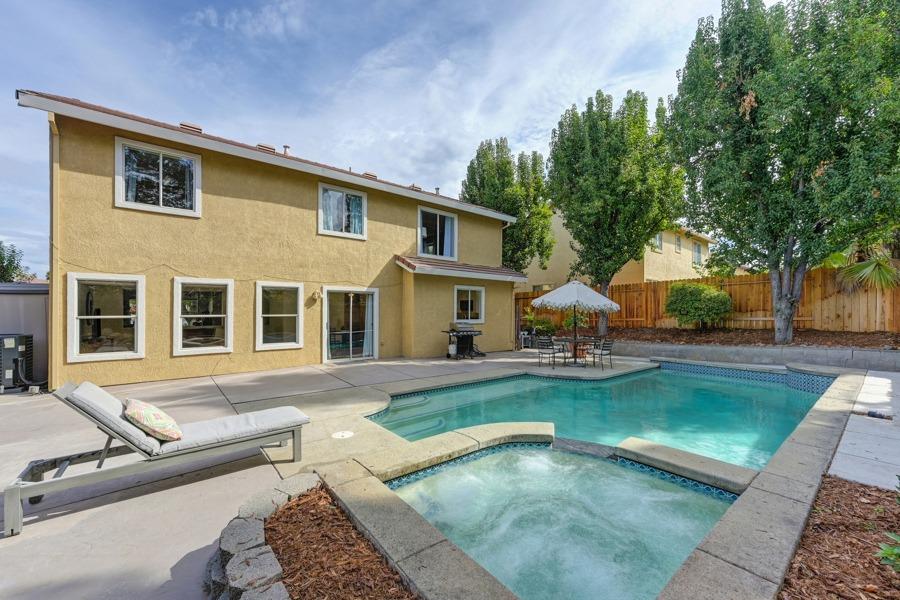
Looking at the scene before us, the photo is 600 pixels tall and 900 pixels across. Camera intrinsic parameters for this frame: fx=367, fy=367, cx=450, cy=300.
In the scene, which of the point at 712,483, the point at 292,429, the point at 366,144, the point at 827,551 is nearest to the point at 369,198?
the point at 366,144

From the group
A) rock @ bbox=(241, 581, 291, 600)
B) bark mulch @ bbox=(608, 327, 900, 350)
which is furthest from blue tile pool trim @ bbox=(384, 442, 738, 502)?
bark mulch @ bbox=(608, 327, 900, 350)

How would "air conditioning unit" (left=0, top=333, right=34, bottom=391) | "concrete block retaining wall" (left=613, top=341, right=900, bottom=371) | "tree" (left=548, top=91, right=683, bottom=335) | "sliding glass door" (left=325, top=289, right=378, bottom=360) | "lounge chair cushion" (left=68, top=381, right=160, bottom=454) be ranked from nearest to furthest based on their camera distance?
"lounge chair cushion" (left=68, top=381, right=160, bottom=454) → "air conditioning unit" (left=0, top=333, right=34, bottom=391) → "concrete block retaining wall" (left=613, top=341, right=900, bottom=371) → "sliding glass door" (left=325, top=289, right=378, bottom=360) → "tree" (left=548, top=91, right=683, bottom=335)

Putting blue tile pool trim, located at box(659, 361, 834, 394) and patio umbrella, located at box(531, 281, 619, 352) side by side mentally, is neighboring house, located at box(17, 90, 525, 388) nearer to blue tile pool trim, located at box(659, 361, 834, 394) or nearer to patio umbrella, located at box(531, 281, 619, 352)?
patio umbrella, located at box(531, 281, 619, 352)

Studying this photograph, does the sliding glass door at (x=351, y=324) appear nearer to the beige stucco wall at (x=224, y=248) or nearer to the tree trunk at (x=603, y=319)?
the beige stucco wall at (x=224, y=248)

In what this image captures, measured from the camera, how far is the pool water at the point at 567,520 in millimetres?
3121

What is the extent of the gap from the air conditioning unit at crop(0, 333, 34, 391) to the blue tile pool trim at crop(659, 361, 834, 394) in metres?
17.8

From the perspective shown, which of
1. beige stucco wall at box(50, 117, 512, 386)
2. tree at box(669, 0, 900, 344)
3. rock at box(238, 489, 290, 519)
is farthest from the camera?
tree at box(669, 0, 900, 344)

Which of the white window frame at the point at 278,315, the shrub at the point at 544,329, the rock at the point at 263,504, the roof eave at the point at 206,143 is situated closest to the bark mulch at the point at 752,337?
the shrub at the point at 544,329

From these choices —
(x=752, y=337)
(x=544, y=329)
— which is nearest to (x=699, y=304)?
(x=752, y=337)

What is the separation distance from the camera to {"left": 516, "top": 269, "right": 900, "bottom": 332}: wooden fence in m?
11.8

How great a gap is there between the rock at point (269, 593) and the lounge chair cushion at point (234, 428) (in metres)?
2.19

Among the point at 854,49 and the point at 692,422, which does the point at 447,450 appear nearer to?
the point at 692,422

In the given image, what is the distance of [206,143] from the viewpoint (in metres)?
9.44

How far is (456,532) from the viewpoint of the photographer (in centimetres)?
368
